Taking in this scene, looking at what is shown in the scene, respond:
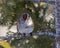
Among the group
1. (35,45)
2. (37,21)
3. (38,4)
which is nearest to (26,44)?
(35,45)

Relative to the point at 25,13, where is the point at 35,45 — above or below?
below

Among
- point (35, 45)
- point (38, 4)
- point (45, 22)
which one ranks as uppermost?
point (38, 4)

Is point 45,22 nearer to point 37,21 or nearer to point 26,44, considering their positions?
point 37,21

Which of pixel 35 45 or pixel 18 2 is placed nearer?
pixel 18 2

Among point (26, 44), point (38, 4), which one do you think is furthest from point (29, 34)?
point (38, 4)

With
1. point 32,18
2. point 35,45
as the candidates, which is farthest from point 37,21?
point 35,45

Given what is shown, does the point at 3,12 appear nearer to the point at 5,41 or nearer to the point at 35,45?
the point at 5,41
